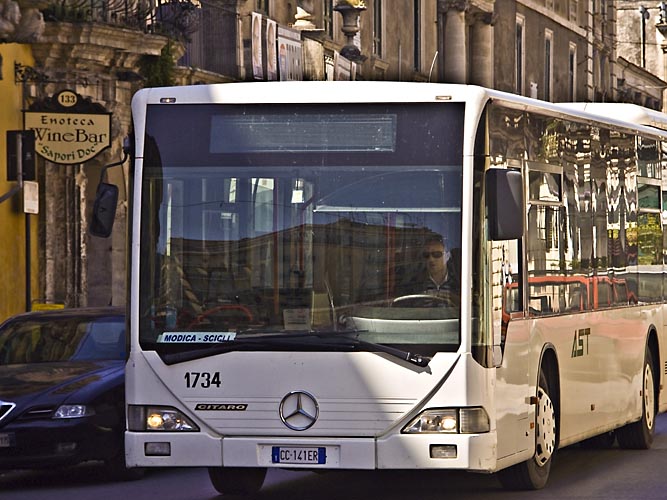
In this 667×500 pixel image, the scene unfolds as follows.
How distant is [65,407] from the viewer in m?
13.3

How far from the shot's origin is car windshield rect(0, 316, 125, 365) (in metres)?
14.6

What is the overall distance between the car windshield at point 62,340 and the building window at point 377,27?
25.7 meters

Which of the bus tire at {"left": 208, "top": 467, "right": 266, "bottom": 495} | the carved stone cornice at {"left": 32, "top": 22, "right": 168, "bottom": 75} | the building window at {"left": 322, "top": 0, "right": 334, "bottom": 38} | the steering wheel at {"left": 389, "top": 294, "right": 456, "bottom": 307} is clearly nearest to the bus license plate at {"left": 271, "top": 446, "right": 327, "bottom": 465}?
the steering wheel at {"left": 389, "top": 294, "right": 456, "bottom": 307}

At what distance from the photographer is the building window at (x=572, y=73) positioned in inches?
2235

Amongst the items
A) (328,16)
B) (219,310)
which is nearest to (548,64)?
(328,16)

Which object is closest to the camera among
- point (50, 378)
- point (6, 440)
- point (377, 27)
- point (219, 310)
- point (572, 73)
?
point (219, 310)

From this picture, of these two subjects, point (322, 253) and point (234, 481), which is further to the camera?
point (234, 481)

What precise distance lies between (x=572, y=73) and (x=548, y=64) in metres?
3.00

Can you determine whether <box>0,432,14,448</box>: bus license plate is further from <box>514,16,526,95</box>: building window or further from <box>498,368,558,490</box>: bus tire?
<box>514,16,526,95</box>: building window

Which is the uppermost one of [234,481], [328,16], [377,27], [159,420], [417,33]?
[417,33]

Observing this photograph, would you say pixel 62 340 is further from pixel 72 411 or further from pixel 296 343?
pixel 296 343

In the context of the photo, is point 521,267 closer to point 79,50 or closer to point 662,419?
point 662,419

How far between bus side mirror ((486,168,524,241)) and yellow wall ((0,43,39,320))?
1433 centimetres

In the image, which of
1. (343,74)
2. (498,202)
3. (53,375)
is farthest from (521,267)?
(343,74)
